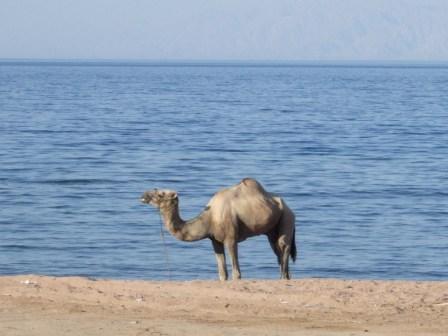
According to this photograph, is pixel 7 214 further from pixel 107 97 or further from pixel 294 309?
pixel 107 97

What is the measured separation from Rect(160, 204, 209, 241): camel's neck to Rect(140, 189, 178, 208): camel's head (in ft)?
0.19

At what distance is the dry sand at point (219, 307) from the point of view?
1030 centimetres

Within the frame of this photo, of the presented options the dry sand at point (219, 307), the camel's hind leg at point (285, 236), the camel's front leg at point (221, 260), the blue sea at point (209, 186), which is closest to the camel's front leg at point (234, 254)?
the camel's front leg at point (221, 260)

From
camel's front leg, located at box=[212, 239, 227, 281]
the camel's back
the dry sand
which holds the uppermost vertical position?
the camel's back

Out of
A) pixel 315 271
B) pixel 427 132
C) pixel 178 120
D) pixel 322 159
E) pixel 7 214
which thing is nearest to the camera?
pixel 315 271

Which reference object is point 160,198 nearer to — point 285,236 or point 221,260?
point 221,260

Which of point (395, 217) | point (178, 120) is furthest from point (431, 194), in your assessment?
point (178, 120)

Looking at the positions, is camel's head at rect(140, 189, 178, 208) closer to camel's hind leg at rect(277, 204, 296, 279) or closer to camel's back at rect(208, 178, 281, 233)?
camel's back at rect(208, 178, 281, 233)

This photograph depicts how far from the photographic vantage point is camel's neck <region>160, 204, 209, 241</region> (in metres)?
14.2

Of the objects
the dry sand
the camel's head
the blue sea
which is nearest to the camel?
the camel's head

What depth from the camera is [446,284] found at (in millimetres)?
13234

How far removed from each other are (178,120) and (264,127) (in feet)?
21.9

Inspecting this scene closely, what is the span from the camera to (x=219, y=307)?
447 inches

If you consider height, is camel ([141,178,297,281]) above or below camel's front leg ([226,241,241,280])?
above
